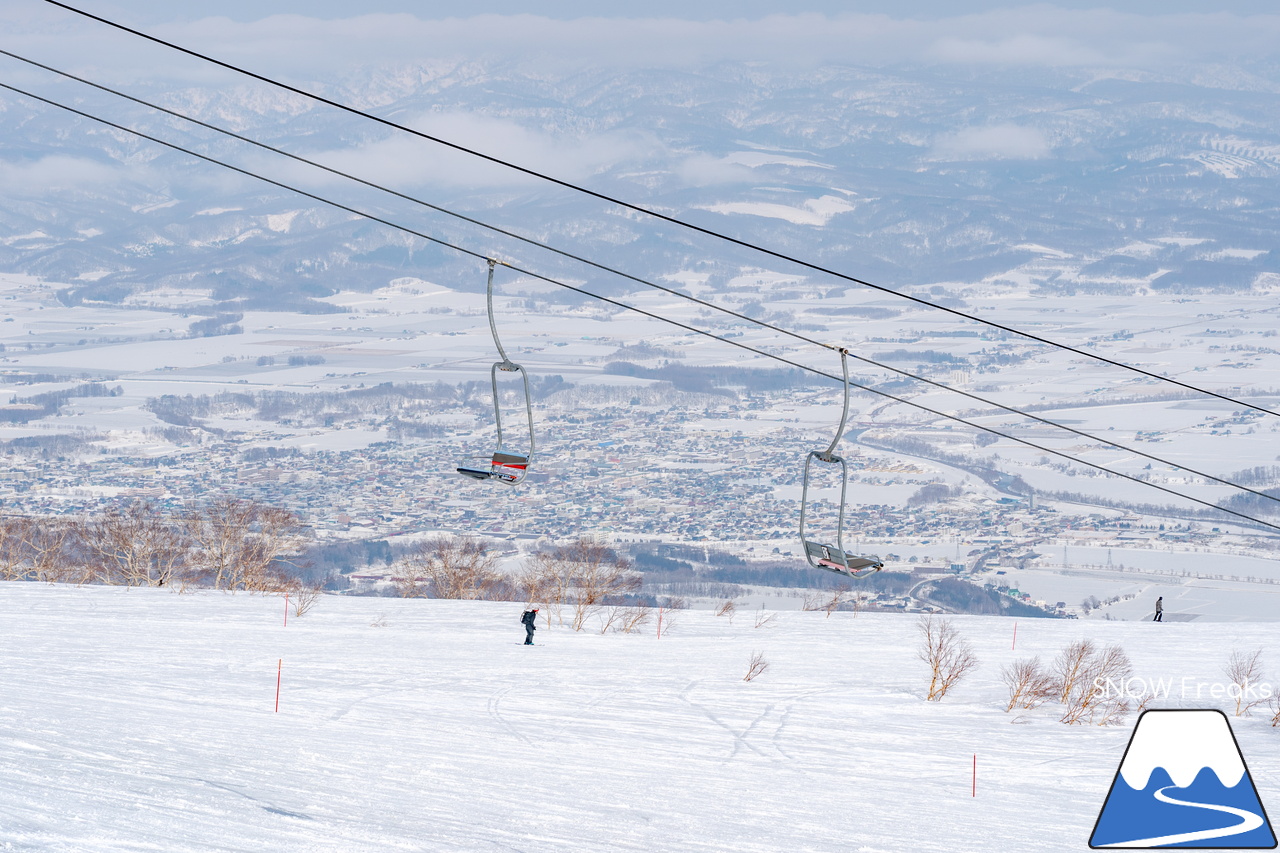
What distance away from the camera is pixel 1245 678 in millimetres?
28156

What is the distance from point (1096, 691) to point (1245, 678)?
16.7 feet

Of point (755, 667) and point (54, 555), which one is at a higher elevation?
point (755, 667)

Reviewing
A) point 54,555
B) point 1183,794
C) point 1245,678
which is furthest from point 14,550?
point 1183,794

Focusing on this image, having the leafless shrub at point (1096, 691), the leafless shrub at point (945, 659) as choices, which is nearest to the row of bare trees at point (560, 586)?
the leafless shrub at point (945, 659)

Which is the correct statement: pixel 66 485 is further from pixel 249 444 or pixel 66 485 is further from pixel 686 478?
pixel 686 478

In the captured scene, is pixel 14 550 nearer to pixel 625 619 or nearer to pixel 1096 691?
pixel 625 619

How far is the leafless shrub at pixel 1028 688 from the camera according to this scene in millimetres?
25156

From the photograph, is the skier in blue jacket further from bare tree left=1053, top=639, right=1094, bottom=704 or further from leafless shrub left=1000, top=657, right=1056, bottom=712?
bare tree left=1053, top=639, right=1094, bottom=704

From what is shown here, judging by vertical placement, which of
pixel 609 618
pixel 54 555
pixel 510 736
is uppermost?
pixel 609 618

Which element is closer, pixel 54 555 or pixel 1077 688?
pixel 1077 688

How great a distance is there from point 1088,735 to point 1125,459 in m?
136

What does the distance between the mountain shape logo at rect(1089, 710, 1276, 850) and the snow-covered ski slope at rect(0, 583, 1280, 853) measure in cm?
774

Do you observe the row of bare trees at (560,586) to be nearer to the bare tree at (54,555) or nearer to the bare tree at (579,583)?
the bare tree at (579,583)

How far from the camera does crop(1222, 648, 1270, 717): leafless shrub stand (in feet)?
85.5
